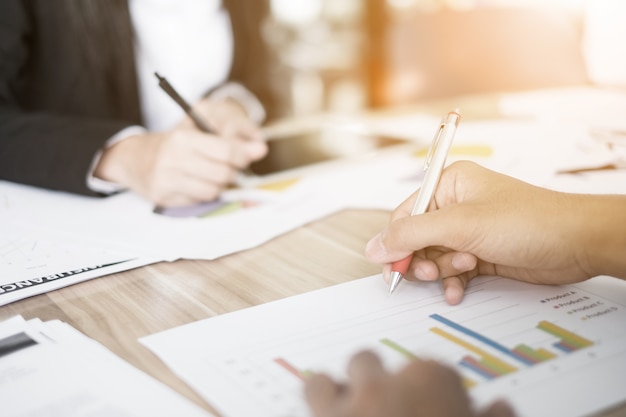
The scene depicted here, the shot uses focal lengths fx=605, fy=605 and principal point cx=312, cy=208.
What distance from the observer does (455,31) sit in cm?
156

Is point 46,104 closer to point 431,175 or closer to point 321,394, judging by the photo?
point 431,175

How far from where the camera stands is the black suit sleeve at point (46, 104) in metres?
0.86

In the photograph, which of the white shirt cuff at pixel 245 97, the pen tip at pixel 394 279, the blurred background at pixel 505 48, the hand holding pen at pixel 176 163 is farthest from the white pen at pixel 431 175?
the blurred background at pixel 505 48

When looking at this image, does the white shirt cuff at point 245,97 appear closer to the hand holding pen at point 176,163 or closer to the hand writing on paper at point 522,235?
the hand holding pen at point 176,163

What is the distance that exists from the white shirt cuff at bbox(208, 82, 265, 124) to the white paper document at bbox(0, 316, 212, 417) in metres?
0.91

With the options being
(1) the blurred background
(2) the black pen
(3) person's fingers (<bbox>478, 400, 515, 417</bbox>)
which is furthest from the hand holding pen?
(1) the blurred background

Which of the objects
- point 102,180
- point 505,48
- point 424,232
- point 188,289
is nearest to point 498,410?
point 424,232

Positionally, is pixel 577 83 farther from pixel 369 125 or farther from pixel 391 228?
pixel 391 228

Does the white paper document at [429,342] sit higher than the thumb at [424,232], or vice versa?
the thumb at [424,232]

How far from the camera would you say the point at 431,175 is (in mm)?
548

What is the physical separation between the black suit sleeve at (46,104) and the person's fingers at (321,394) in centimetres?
61

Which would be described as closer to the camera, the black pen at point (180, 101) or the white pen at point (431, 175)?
the white pen at point (431, 175)

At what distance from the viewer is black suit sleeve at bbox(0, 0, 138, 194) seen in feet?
2.82

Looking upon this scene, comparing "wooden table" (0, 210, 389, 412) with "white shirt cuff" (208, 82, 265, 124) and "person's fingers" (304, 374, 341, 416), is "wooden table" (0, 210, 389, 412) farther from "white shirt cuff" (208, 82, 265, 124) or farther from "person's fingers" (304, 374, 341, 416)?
"white shirt cuff" (208, 82, 265, 124)
